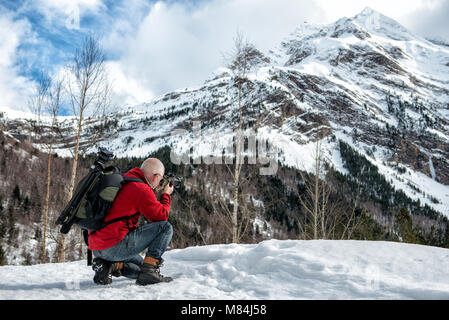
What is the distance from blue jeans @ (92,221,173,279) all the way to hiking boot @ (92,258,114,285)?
8 cm

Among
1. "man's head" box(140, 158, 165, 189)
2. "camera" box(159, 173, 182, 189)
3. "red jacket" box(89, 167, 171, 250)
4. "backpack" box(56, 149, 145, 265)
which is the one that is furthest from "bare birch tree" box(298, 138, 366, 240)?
"backpack" box(56, 149, 145, 265)

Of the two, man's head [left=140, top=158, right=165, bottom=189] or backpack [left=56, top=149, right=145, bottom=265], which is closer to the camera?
backpack [left=56, top=149, right=145, bottom=265]

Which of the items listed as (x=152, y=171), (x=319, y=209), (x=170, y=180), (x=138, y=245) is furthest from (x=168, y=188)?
(x=319, y=209)

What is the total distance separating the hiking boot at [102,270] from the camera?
2.85 meters

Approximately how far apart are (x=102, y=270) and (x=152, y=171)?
46.4 inches

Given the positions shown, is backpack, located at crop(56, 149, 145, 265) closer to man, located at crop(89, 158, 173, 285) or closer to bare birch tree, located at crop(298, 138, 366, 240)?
man, located at crop(89, 158, 173, 285)

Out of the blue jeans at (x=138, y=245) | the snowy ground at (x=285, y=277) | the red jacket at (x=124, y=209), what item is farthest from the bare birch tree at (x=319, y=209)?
the red jacket at (x=124, y=209)

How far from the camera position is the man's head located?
2861mm

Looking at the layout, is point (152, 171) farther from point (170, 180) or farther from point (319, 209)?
point (319, 209)

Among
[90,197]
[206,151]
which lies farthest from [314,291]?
[206,151]

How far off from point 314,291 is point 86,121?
897 cm

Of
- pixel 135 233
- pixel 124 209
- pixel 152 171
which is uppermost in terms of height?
pixel 152 171

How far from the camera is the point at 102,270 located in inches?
113
